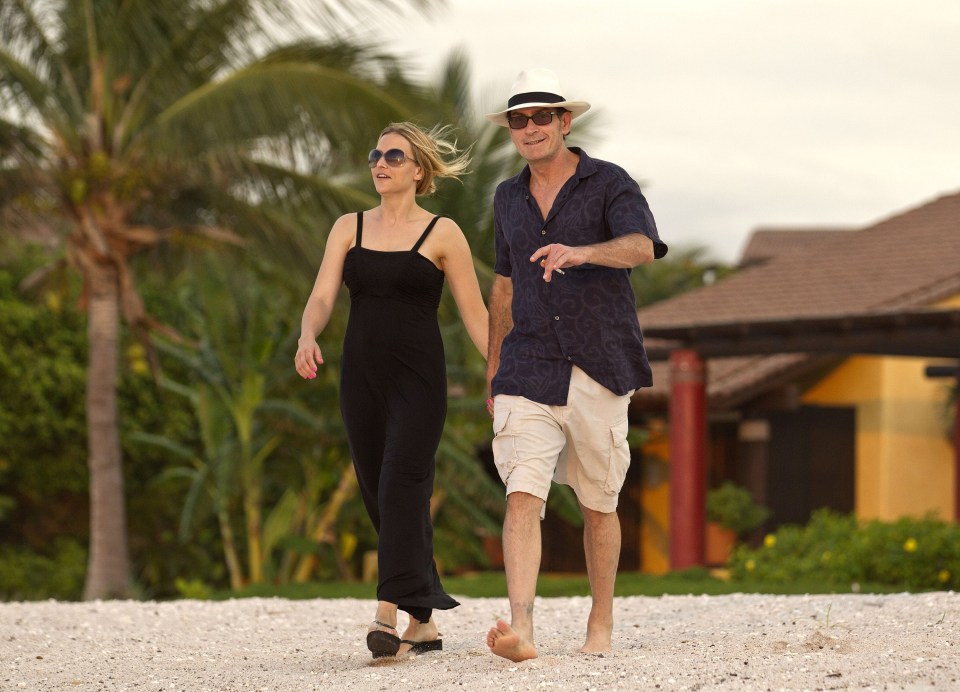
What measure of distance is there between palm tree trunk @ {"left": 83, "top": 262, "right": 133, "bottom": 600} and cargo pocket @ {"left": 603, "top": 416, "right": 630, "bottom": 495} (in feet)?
33.0

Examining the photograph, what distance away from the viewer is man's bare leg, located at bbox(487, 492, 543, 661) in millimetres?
5102

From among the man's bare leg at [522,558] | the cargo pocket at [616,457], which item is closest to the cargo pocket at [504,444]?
the man's bare leg at [522,558]

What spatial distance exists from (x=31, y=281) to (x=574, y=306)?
11808mm

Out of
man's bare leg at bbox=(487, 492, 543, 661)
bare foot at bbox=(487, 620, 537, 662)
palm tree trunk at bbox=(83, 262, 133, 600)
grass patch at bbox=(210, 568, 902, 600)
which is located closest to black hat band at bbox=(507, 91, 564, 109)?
man's bare leg at bbox=(487, 492, 543, 661)

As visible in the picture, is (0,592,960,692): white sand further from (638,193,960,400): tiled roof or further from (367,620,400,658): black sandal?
(638,193,960,400): tiled roof

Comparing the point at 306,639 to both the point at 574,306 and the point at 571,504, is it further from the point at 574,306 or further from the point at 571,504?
the point at 571,504

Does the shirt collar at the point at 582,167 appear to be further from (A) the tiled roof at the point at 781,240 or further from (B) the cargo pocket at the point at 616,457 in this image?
(A) the tiled roof at the point at 781,240

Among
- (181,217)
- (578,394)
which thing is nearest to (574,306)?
(578,394)

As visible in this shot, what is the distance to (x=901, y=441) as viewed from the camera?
18.0 metres

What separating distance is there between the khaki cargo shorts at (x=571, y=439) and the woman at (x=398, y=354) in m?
0.47

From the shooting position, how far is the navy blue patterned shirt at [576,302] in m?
5.26

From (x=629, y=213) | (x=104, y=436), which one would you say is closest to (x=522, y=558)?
(x=629, y=213)

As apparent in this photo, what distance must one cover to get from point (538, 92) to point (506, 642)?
1.93 metres

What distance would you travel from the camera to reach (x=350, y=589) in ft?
34.8
